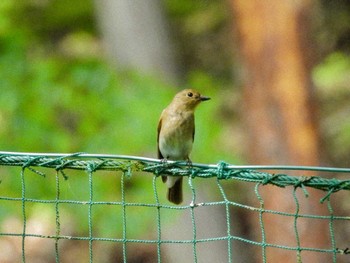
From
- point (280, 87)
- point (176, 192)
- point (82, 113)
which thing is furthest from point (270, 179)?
point (82, 113)

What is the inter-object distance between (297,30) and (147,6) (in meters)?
2.24

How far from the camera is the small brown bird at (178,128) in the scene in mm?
6164

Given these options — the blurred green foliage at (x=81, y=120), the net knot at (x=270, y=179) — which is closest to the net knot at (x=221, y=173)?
the net knot at (x=270, y=179)

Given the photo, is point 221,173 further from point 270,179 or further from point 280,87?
point 280,87

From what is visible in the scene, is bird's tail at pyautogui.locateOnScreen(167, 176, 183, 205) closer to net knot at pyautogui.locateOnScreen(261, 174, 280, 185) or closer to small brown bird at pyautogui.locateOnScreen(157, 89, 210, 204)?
small brown bird at pyautogui.locateOnScreen(157, 89, 210, 204)

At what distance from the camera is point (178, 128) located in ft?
20.4

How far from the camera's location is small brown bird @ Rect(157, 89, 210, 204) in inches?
243

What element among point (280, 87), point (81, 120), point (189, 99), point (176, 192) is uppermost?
point (280, 87)

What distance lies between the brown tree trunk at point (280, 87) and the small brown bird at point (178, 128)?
A: 228 centimetres

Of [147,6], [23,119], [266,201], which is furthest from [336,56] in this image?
[23,119]

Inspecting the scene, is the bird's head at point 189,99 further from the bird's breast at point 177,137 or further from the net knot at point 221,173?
the net knot at point 221,173

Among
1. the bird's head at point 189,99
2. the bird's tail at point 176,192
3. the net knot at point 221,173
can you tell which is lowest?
the net knot at point 221,173

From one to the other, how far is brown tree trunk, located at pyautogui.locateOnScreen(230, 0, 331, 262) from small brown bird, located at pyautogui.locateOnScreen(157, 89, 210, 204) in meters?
2.28

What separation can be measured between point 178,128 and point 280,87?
8.18 feet
